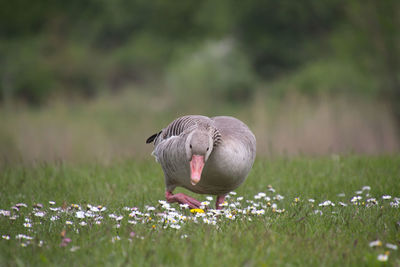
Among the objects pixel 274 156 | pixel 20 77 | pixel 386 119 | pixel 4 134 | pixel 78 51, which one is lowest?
pixel 274 156

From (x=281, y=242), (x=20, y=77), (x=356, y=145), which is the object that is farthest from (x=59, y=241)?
(x=20, y=77)

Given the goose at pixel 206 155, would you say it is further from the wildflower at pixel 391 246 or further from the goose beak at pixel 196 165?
the wildflower at pixel 391 246

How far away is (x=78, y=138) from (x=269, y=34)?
15632mm

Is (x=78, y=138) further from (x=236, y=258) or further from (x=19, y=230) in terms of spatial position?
(x=236, y=258)

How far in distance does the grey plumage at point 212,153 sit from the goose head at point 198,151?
0.04 feet

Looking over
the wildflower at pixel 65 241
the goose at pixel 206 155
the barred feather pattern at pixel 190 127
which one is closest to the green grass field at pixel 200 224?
the wildflower at pixel 65 241

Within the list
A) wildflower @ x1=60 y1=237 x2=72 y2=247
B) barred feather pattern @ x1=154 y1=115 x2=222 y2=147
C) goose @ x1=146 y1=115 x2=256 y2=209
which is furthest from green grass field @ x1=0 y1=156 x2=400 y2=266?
barred feather pattern @ x1=154 y1=115 x2=222 y2=147

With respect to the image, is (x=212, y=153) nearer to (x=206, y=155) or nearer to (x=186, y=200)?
(x=206, y=155)

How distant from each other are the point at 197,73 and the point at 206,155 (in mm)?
17074

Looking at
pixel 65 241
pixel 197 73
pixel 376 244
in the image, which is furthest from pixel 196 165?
pixel 197 73

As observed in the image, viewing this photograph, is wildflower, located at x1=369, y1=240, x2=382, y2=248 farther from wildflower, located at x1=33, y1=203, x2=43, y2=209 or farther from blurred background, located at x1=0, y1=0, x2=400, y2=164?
blurred background, located at x1=0, y1=0, x2=400, y2=164

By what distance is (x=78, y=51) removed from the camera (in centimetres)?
2656

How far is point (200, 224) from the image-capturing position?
11.9 ft

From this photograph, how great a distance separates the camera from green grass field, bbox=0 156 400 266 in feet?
9.52
